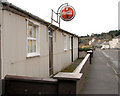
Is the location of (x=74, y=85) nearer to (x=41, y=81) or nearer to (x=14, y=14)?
(x=41, y=81)

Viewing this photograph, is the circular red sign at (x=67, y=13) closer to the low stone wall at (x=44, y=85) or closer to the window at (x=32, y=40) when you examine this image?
the window at (x=32, y=40)

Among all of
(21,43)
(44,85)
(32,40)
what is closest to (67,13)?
(32,40)

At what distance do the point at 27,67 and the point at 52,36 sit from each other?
13.4 ft

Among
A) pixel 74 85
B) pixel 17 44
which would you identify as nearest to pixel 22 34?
pixel 17 44

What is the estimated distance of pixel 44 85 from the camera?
3.94 m

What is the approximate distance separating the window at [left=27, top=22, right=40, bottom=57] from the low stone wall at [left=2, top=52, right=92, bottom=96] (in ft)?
6.50

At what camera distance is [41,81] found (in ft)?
13.0

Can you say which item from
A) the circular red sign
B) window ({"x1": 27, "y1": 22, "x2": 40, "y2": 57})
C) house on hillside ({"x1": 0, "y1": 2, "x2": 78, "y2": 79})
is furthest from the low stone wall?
the circular red sign

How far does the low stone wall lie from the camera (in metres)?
3.61

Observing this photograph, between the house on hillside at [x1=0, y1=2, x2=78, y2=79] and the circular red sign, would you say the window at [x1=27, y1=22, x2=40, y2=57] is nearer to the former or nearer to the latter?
the house on hillside at [x1=0, y1=2, x2=78, y2=79]

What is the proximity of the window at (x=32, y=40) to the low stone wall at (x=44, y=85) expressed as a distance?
1.98 m

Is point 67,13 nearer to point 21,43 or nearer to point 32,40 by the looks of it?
point 32,40

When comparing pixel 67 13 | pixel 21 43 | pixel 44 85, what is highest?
pixel 67 13

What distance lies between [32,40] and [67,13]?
6707 millimetres
